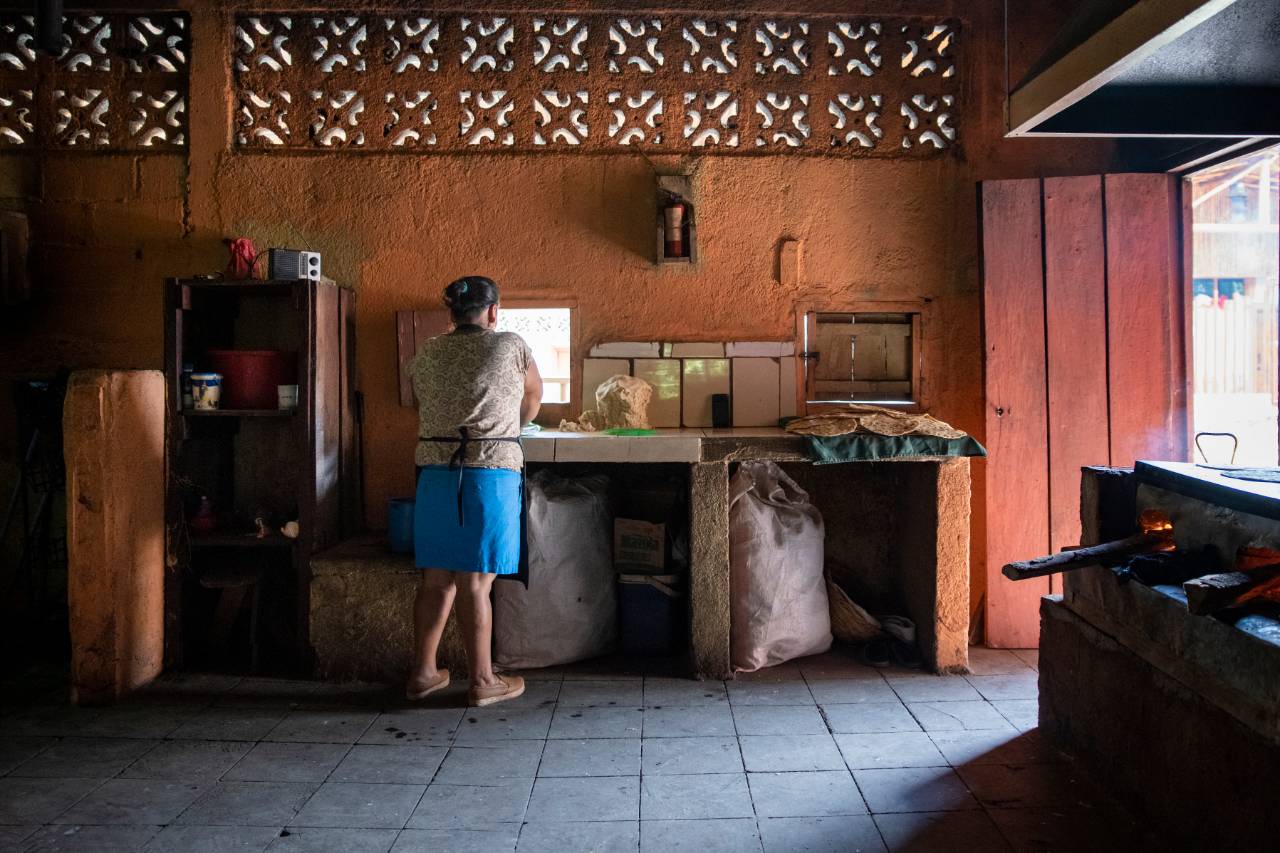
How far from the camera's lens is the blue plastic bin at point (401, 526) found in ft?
14.2

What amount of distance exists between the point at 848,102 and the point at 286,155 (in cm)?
315

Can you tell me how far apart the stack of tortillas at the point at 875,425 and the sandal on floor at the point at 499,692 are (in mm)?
1779

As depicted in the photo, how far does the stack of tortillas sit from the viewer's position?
4.16 m

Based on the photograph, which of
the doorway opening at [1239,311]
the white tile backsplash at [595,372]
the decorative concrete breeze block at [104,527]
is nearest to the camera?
the decorative concrete breeze block at [104,527]

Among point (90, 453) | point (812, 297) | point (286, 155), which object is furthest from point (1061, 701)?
point (286, 155)

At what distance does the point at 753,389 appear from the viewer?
4926mm

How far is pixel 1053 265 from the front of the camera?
15.4 ft

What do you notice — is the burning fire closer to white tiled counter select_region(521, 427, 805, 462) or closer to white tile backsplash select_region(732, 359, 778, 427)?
white tiled counter select_region(521, 427, 805, 462)

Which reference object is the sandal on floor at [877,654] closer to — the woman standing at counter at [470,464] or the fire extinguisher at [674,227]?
the woman standing at counter at [470,464]

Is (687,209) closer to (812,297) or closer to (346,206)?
(812,297)

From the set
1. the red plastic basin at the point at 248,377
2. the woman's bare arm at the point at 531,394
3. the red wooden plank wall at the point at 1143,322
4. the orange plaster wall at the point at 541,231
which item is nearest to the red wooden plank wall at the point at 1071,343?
the red wooden plank wall at the point at 1143,322

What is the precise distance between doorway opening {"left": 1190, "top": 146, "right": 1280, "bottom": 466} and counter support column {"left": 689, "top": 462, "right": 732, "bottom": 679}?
243 inches

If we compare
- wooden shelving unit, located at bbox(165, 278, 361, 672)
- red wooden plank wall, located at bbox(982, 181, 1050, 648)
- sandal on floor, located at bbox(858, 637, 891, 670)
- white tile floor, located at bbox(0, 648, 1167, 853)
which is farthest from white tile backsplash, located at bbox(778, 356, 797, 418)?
wooden shelving unit, located at bbox(165, 278, 361, 672)

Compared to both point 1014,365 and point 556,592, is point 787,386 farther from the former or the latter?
point 556,592
